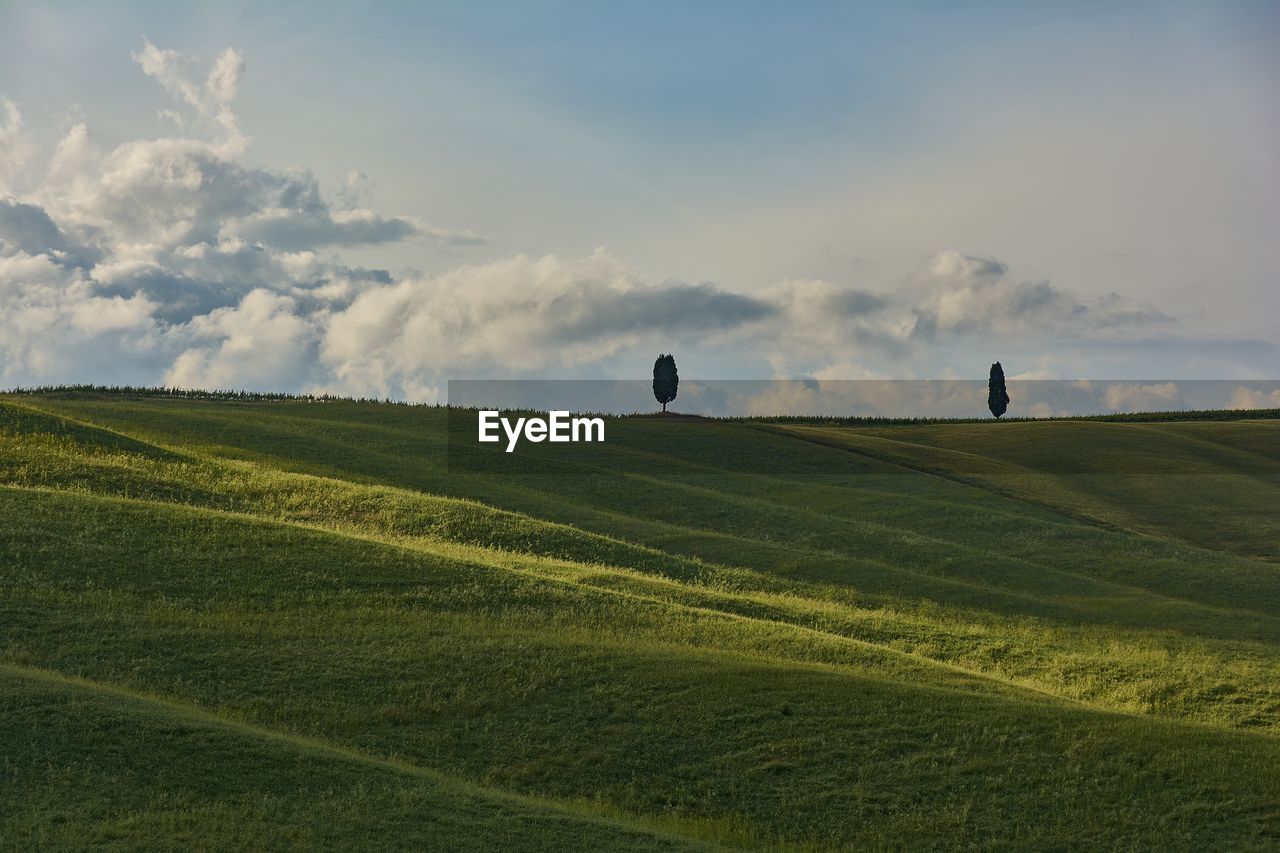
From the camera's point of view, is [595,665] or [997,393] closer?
[595,665]

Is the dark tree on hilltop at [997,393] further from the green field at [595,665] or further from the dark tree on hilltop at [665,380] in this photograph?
the green field at [595,665]

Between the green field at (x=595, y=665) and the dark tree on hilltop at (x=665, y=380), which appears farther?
the dark tree on hilltop at (x=665, y=380)

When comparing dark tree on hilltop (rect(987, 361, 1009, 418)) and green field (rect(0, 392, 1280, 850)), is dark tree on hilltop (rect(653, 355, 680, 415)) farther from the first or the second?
green field (rect(0, 392, 1280, 850))

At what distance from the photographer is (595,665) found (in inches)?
→ 1034

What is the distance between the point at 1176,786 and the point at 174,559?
27.3m

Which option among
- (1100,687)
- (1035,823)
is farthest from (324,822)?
(1100,687)

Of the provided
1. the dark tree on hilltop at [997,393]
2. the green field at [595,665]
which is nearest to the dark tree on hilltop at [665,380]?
the dark tree on hilltop at [997,393]

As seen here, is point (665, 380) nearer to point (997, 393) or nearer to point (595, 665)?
point (997, 393)

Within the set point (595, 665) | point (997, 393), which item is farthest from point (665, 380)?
point (595, 665)

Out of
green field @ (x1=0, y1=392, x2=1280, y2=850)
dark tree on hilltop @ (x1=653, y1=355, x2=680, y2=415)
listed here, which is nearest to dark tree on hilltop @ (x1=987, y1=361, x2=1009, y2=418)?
dark tree on hilltop @ (x1=653, y1=355, x2=680, y2=415)

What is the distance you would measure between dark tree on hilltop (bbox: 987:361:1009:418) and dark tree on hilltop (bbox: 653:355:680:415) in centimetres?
3708

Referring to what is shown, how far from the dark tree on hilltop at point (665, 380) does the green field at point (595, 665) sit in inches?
2224

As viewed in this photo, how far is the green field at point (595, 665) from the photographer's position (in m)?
19.5

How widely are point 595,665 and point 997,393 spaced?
366 feet
